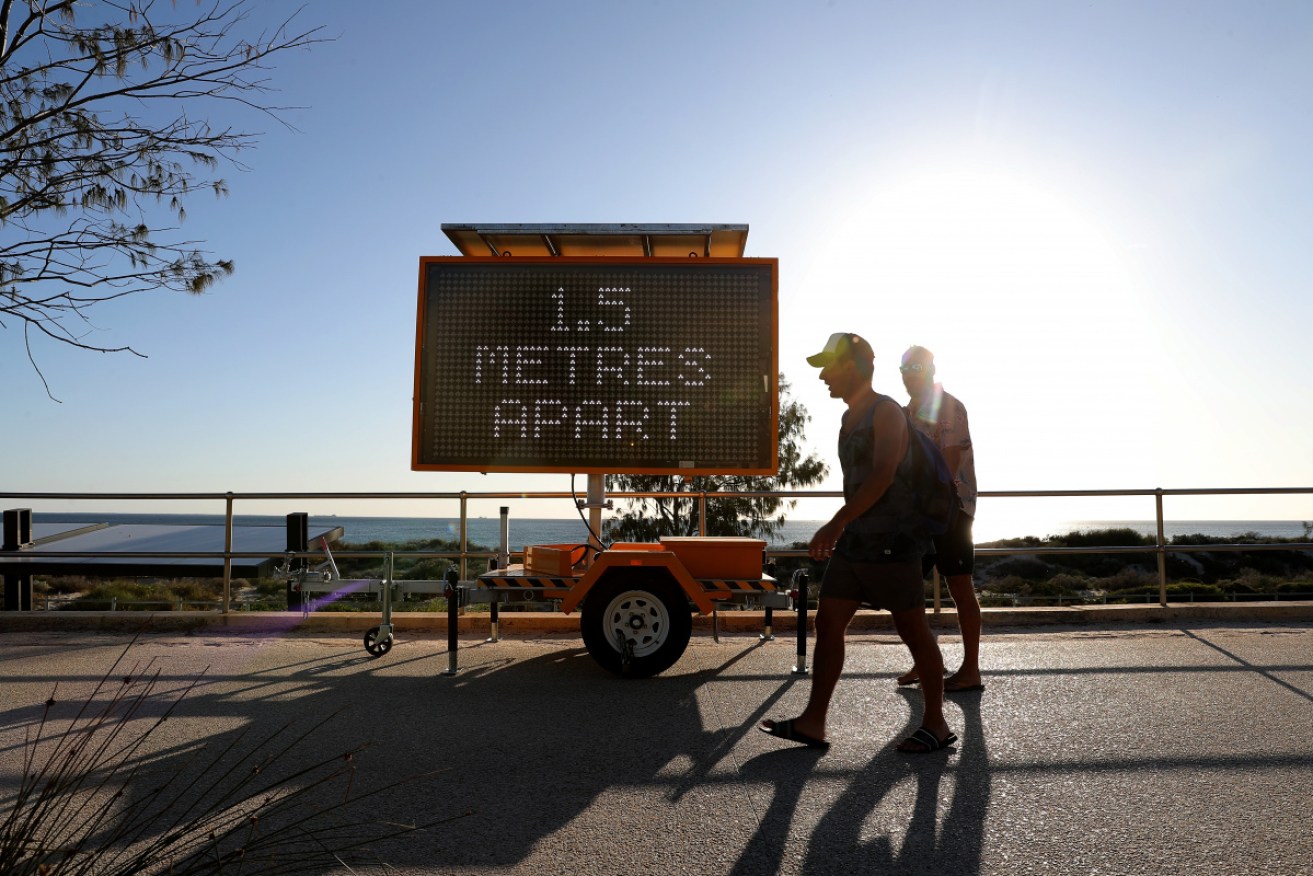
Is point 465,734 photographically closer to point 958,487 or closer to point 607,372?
point 958,487

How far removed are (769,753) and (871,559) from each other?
41.7 inches

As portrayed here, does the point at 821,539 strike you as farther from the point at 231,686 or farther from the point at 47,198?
the point at 47,198

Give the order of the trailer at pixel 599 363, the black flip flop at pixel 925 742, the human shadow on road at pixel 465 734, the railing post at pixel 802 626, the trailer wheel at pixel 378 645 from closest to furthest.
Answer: the human shadow on road at pixel 465 734 < the black flip flop at pixel 925 742 < the railing post at pixel 802 626 < the trailer wheel at pixel 378 645 < the trailer at pixel 599 363

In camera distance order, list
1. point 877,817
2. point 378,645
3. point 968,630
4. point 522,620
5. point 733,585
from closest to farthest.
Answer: point 877,817 < point 968,630 < point 733,585 < point 378,645 < point 522,620

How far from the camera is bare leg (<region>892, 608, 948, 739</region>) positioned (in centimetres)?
464

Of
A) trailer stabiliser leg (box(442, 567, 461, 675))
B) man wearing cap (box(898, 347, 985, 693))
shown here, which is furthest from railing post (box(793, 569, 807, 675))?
trailer stabiliser leg (box(442, 567, 461, 675))

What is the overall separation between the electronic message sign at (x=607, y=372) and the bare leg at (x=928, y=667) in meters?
3.38

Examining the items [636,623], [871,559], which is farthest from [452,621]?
[871,559]

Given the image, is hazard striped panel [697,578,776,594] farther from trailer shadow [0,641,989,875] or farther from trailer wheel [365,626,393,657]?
trailer wheel [365,626,393,657]

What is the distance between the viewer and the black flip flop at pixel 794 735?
15.4 ft

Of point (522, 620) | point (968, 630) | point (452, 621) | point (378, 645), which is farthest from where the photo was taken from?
point (522, 620)

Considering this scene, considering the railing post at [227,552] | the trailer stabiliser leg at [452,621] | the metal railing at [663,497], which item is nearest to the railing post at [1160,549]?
the metal railing at [663,497]

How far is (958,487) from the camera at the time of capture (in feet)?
20.1

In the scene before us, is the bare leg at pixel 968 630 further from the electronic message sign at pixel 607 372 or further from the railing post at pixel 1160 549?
the railing post at pixel 1160 549
